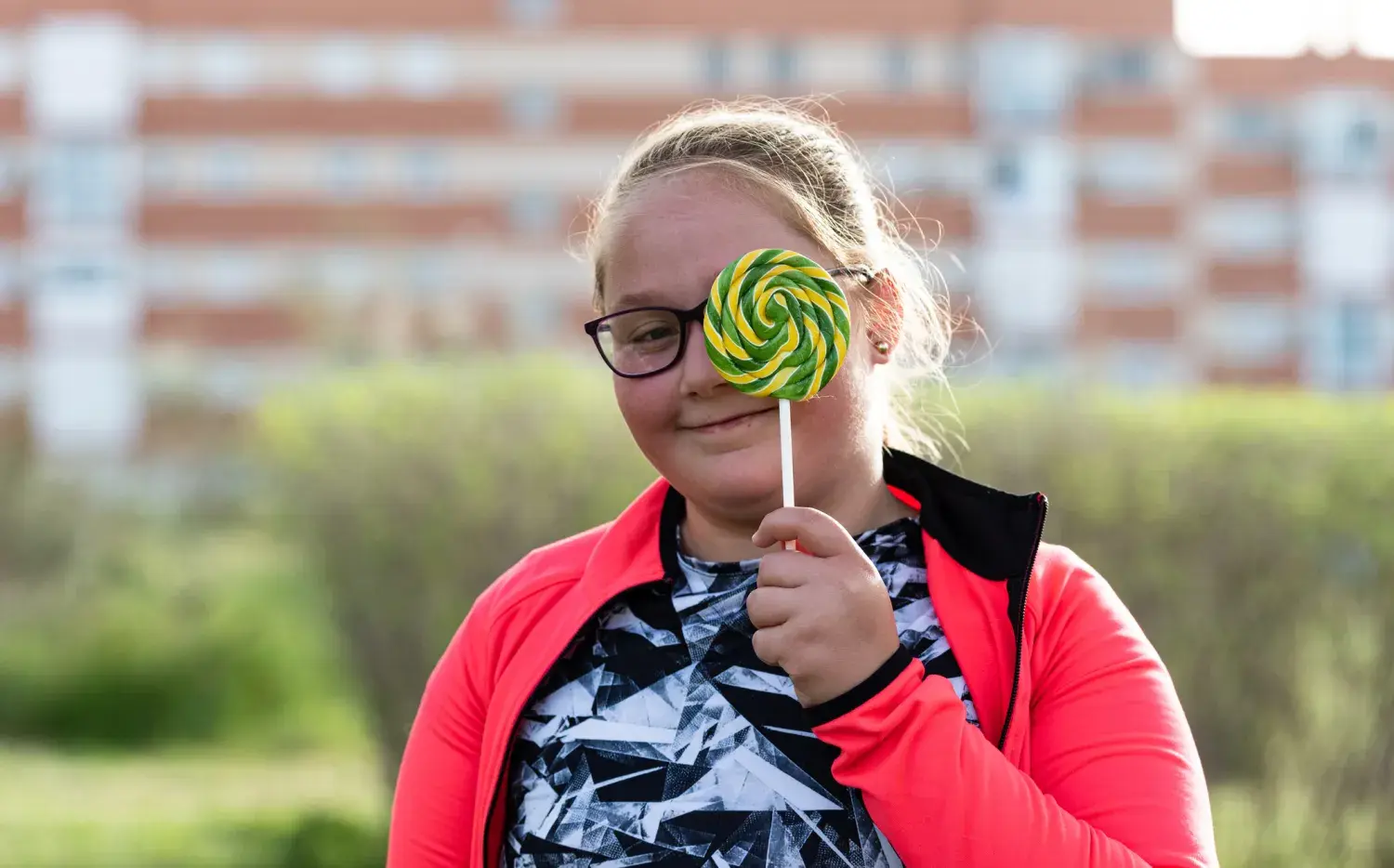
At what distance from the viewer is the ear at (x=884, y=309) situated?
6.07 ft

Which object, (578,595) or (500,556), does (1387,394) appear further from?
(578,595)

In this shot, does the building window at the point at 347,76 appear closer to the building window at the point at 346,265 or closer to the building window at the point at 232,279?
the building window at the point at 346,265

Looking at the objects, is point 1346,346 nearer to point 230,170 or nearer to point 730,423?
point 230,170

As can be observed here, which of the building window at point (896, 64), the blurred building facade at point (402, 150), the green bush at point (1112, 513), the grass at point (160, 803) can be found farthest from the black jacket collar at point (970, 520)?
the building window at point (896, 64)

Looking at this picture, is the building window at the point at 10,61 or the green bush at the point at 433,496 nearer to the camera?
the green bush at the point at 433,496

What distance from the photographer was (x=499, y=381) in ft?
23.0

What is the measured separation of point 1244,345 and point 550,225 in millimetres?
22939

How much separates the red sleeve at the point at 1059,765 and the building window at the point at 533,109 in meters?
45.9

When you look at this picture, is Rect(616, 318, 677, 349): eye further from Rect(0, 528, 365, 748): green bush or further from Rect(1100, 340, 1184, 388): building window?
Rect(1100, 340, 1184, 388): building window

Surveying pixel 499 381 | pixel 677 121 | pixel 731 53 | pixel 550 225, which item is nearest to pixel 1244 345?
pixel 731 53

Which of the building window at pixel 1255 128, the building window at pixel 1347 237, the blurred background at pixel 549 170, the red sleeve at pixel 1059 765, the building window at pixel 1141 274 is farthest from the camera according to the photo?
the building window at pixel 1255 128

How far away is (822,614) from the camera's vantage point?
59.9 inches

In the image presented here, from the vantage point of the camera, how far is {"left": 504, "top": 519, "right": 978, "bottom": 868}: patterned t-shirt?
5.49ft

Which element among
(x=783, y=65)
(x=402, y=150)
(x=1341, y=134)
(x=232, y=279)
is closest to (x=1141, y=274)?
(x=1341, y=134)
